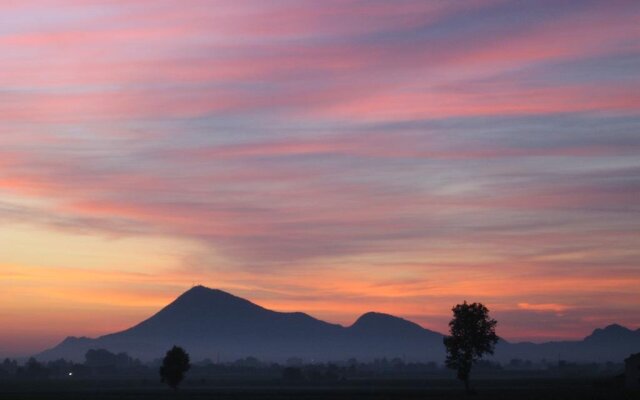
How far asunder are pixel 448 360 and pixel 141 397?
119 ft

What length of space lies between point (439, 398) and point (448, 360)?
818 inches

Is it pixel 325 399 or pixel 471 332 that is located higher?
pixel 471 332

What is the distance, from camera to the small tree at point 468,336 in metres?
130

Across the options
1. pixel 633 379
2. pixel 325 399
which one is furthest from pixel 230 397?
pixel 633 379

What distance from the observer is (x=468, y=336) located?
129875mm

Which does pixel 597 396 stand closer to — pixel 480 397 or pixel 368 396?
Result: pixel 480 397

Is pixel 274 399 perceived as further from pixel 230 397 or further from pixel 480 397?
pixel 480 397

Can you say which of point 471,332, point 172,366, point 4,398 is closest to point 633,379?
point 471,332

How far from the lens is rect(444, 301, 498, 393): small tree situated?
12962cm

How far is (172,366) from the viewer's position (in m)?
148

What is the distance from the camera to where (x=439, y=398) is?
109 metres

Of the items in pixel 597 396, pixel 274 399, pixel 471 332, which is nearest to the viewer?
pixel 597 396

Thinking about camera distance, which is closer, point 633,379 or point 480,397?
point 480,397

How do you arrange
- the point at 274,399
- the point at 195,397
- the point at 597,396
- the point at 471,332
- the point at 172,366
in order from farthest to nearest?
the point at 172,366, the point at 471,332, the point at 195,397, the point at 274,399, the point at 597,396
